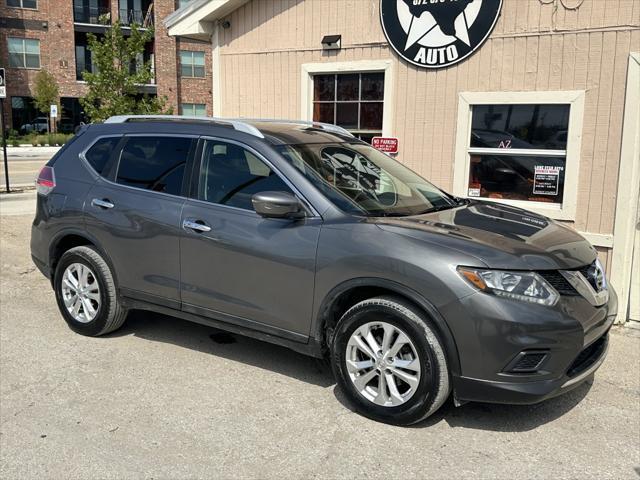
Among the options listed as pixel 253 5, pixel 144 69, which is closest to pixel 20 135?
pixel 144 69

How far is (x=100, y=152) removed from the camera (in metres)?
5.27

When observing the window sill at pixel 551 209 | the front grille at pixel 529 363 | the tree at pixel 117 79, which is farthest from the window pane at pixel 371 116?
the tree at pixel 117 79

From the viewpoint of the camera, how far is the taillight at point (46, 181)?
543cm

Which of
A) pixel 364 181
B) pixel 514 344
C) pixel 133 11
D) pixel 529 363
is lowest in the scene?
pixel 529 363

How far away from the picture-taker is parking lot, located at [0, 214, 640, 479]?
3.39 m

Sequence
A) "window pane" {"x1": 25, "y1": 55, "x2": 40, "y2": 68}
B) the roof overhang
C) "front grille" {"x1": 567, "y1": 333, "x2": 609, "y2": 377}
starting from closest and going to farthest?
1. "front grille" {"x1": 567, "y1": 333, "x2": 609, "y2": 377}
2. the roof overhang
3. "window pane" {"x1": 25, "y1": 55, "x2": 40, "y2": 68}

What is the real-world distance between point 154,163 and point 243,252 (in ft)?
3.97

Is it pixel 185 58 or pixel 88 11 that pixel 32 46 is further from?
pixel 185 58

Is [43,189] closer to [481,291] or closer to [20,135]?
[481,291]

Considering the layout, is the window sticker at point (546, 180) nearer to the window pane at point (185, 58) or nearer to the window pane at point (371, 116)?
the window pane at point (371, 116)

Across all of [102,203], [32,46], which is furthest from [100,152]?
[32,46]

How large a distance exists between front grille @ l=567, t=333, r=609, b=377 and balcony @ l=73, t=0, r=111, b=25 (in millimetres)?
41328

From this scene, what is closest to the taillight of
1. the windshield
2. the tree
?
the windshield

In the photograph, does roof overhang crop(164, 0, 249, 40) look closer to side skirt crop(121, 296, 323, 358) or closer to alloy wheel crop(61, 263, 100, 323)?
alloy wheel crop(61, 263, 100, 323)
